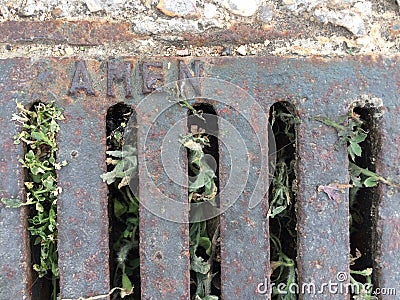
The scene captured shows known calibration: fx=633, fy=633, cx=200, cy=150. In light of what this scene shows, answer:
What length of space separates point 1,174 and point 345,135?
76 cm

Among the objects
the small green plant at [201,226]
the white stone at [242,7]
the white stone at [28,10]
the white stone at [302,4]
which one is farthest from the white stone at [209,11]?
the white stone at [28,10]

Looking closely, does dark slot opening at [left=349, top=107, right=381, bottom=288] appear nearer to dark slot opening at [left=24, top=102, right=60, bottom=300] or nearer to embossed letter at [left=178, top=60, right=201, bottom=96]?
embossed letter at [left=178, top=60, right=201, bottom=96]

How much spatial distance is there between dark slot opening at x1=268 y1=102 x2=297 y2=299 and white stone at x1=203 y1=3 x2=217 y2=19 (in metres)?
0.25

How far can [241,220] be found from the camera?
55.1 inches

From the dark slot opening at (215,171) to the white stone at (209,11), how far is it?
0.20m

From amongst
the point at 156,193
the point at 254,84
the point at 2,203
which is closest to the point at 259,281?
the point at 156,193

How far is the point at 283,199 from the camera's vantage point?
4.77 ft

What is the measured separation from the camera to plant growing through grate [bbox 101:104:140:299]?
1402 mm

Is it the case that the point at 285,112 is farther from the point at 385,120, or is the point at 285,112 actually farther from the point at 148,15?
the point at 148,15

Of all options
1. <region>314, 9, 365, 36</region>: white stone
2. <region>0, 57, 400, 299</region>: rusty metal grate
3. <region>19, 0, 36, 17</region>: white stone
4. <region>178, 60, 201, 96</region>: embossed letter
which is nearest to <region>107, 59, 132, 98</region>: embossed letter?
<region>0, 57, 400, 299</region>: rusty metal grate

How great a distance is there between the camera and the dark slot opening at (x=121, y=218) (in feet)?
4.69

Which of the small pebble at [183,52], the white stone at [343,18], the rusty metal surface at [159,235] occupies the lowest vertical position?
the rusty metal surface at [159,235]

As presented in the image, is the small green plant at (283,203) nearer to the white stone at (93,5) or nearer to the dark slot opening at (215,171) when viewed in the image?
the dark slot opening at (215,171)

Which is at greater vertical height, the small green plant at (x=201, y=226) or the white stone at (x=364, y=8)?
the white stone at (x=364, y=8)
